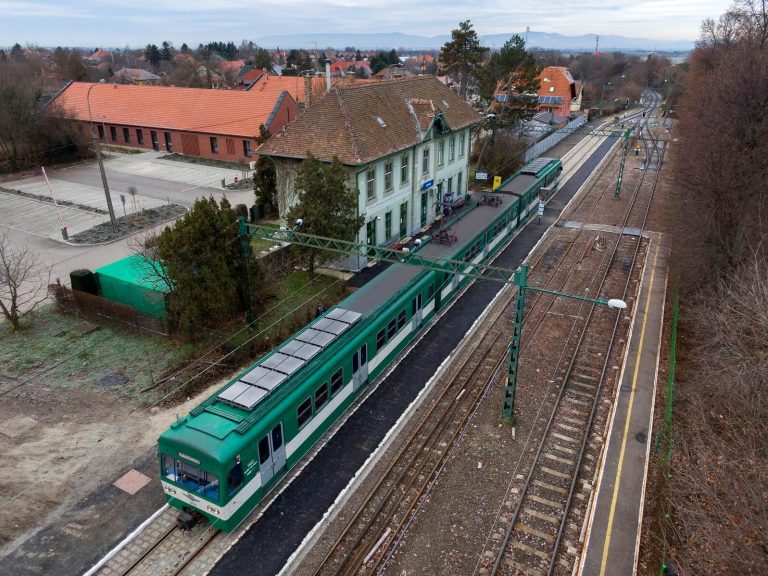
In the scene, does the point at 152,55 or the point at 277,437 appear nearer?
the point at 277,437

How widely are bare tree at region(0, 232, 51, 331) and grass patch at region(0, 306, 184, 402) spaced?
2.77 ft

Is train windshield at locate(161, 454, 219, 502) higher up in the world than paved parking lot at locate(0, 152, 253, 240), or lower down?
lower down

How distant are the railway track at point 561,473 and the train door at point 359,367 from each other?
631cm

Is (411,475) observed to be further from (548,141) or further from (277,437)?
(548,141)

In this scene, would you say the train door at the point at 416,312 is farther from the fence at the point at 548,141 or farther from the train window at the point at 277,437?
the fence at the point at 548,141

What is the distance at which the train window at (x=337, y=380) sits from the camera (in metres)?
17.1

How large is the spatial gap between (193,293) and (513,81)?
44.2 metres

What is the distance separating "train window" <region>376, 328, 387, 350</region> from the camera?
64.7 feet

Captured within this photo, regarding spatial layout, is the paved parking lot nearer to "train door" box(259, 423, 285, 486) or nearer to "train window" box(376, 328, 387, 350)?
"train window" box(376, 328, 387, 350)

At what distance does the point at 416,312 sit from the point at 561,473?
9.07 metres

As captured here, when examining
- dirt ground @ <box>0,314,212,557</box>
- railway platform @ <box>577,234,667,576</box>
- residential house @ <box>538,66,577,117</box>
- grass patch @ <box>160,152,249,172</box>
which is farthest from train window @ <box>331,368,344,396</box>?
residential house @ <box>538,66,577,117</box>

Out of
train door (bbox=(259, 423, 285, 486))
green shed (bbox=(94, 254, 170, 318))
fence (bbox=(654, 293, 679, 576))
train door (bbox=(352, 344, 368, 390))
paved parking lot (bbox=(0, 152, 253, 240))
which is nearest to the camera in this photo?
fence (bbox=(654, 293, 679, 576))

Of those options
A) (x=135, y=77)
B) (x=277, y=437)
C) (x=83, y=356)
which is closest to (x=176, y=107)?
(x=83, y=356)

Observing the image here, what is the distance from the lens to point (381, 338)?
20.0 m
